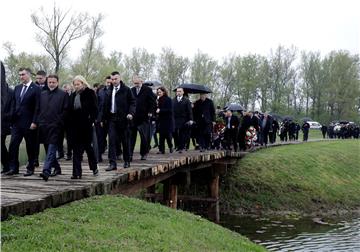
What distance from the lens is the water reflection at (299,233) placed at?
14891 mm

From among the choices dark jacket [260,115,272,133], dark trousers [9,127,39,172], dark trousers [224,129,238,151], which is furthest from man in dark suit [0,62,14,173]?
dark jacket [260,115,272,133]

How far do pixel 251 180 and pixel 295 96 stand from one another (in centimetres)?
5109

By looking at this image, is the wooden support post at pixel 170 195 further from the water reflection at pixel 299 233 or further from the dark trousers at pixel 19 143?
the dark trousers at pixel 19 143

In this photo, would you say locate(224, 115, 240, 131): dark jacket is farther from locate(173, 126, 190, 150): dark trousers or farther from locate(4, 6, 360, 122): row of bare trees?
locate(4, 6, 360, 122): row of bare trees

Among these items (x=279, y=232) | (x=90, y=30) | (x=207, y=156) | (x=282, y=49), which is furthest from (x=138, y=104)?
(x=282, y=49)

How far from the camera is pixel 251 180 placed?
72.1ft

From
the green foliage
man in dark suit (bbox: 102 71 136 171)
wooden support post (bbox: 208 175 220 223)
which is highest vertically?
the green foliage

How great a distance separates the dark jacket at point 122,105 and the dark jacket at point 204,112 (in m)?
7.36

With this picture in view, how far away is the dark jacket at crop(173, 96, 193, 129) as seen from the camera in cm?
1633

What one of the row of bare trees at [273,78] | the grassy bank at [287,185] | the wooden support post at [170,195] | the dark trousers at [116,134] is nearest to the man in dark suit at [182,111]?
the wooden support post at [170,195]

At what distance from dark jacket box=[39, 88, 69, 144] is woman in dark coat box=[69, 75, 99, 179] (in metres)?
0.15

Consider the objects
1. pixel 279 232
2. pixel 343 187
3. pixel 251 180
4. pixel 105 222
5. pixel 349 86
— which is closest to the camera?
pixel 105 222

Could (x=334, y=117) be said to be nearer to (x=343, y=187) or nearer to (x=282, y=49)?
(x=282, y=49)

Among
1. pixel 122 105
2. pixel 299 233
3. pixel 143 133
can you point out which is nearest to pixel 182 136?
pixel 143 133
